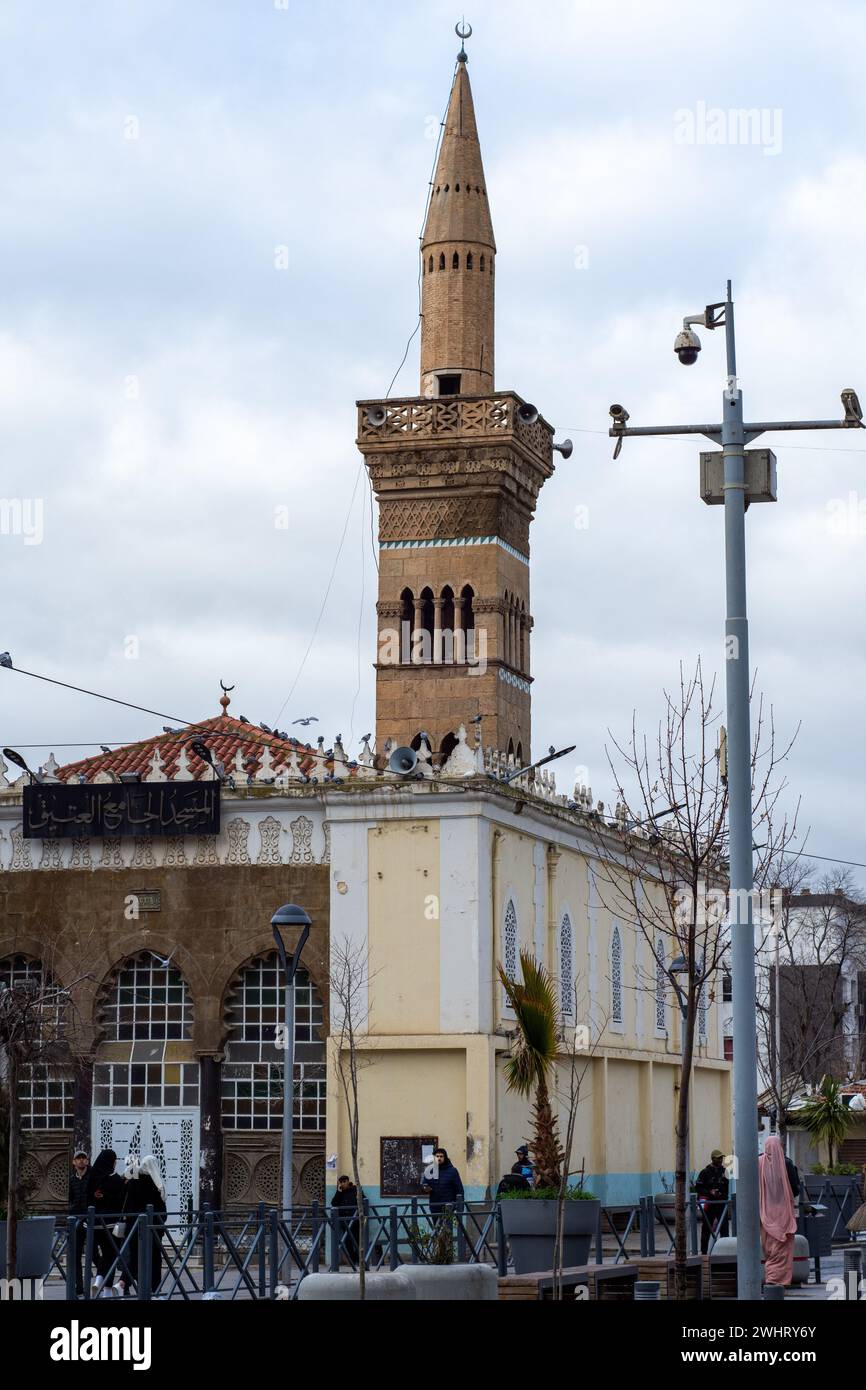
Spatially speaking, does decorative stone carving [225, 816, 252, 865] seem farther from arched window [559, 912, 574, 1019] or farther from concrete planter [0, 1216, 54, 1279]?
concrete planter [0, 1216, 54, 1279]

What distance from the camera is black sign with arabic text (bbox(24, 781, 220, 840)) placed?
29.8 meters

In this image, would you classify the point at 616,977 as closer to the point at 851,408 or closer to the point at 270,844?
the point at 270,844

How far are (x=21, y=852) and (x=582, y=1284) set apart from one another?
14.6 meters

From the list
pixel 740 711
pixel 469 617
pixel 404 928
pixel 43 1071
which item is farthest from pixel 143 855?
pixel 469 617

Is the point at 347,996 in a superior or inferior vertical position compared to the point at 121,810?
inferior

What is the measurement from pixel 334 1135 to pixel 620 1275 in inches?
381

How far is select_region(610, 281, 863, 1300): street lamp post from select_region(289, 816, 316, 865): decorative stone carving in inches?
563

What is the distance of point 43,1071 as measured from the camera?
29938mm

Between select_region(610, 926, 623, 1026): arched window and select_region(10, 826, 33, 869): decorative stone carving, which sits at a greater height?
select_region(10, 826, 33, 869): decorative stone carving

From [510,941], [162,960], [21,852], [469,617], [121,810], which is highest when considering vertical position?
[469,617]

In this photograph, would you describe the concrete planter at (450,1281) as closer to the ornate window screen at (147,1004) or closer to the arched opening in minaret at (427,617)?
the ornate window screen at (147,1004)

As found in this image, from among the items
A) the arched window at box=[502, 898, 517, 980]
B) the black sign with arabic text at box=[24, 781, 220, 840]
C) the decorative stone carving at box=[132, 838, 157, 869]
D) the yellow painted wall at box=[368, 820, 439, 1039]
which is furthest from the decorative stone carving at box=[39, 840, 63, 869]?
the arched window at box=[502, 898, 517, 980]
